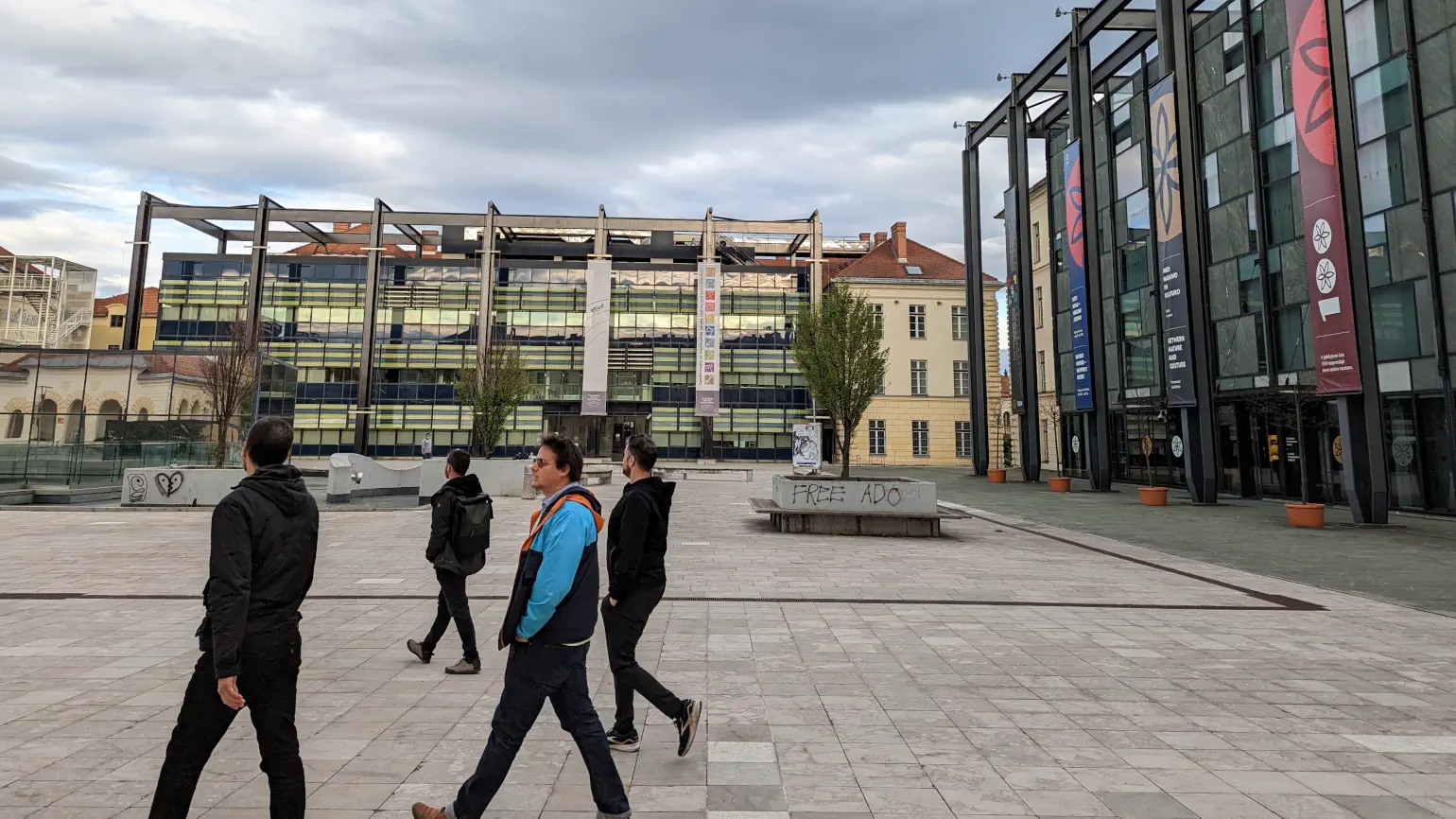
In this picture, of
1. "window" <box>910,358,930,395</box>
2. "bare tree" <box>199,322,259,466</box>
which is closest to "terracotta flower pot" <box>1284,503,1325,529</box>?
"bare tree" <box>199,322,259,466</box>

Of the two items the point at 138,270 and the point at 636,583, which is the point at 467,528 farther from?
the point at 138,270

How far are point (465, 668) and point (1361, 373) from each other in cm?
1997

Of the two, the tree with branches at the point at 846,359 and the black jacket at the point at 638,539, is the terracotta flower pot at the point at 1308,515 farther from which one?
the black jacket at the point at 638,539

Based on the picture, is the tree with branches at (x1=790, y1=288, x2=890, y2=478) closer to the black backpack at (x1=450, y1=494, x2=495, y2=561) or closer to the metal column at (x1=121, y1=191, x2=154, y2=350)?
the black backpack at (x1=450, y1=494, x2=495, y2=561)

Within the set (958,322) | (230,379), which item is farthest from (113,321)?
(958,322)

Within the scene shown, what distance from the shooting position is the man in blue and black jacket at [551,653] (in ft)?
9.48

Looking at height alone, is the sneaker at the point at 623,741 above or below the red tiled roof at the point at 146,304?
below

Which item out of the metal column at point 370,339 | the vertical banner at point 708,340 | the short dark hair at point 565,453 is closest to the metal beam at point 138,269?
the metal column at point 370,339

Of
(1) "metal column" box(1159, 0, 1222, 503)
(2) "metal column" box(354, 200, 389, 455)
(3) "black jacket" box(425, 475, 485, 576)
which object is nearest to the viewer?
(3) "black jacket" box(425, 475, 485, 576)

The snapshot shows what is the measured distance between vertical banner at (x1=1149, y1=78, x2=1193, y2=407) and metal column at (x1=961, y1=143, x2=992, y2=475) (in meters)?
12.5

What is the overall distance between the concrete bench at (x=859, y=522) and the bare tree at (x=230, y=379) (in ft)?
63.9

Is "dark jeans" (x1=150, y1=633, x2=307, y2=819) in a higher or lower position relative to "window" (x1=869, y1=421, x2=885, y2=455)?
lower

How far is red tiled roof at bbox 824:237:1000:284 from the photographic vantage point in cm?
5453

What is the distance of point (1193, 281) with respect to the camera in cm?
2272
